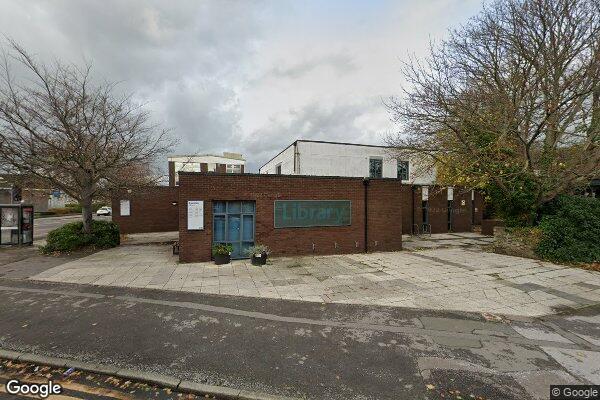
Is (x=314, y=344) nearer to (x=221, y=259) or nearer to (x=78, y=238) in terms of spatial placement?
(x=221, y=259)

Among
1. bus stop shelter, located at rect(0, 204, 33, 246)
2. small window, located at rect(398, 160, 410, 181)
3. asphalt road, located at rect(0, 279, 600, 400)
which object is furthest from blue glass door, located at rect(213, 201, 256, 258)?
small window, located at rect(398, 160, 410, 181)

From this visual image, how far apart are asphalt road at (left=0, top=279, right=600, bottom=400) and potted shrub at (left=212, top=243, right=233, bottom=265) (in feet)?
10.7

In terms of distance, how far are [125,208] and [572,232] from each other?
1003 inches

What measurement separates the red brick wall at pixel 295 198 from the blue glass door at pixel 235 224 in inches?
9.7

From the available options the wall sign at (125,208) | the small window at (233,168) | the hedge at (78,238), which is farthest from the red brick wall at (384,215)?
the small window at (233,168)

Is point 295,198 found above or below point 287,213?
above

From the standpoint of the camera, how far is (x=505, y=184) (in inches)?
491

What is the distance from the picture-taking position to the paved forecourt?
21.4 ft

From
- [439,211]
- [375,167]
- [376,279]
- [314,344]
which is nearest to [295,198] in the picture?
[376,279]

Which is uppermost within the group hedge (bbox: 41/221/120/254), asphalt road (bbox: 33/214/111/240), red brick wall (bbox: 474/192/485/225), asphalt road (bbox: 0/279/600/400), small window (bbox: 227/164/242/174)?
small window (bbox: 227/164/242/174)

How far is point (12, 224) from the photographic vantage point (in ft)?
44.4

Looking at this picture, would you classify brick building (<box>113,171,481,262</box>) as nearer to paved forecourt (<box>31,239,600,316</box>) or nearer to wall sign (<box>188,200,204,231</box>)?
wall sign (<box>188,200,204,231</box>)

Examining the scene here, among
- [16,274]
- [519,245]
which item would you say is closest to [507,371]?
[519,245]

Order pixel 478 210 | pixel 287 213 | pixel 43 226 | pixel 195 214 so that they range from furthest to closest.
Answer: pixel 43 226, pixel 478 210, pixel 287 213, pixel 195 214
